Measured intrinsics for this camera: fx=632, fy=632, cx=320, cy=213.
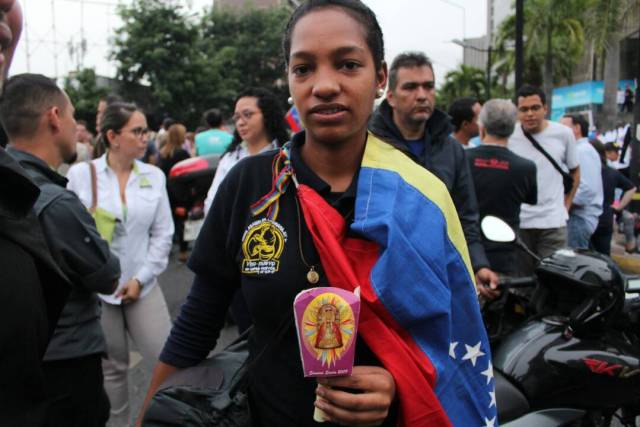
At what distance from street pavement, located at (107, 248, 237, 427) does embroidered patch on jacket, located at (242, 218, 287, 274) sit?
→ 2.78m

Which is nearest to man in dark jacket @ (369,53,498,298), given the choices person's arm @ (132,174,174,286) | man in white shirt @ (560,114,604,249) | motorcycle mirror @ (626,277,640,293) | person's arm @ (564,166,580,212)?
motorcycle mirror @ (626,277,640,293)

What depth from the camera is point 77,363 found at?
272cm

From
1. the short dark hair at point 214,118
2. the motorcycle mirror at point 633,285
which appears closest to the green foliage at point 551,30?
the short dark hair at point 214,118

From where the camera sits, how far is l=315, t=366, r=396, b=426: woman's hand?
132 centimetres

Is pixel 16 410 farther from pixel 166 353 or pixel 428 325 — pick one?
pixel 428 325

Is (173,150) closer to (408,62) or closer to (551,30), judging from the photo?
(408,62)

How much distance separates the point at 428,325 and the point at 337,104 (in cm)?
58

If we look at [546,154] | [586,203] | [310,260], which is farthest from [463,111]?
[310,260]

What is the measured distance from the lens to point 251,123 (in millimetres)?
4398

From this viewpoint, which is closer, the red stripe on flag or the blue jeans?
the red stripe on flag

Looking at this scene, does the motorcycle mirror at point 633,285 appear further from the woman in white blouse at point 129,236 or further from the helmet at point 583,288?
the woman in white blouse at point 129,236

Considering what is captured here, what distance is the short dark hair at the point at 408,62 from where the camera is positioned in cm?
397

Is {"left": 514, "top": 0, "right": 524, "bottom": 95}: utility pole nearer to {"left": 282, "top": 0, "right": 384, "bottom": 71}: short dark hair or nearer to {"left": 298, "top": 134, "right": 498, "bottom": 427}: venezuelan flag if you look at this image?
{"left": 282, "top": 0, "right": 384, "bottom": 71}: short dark hair

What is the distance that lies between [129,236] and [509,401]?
8.26ft
